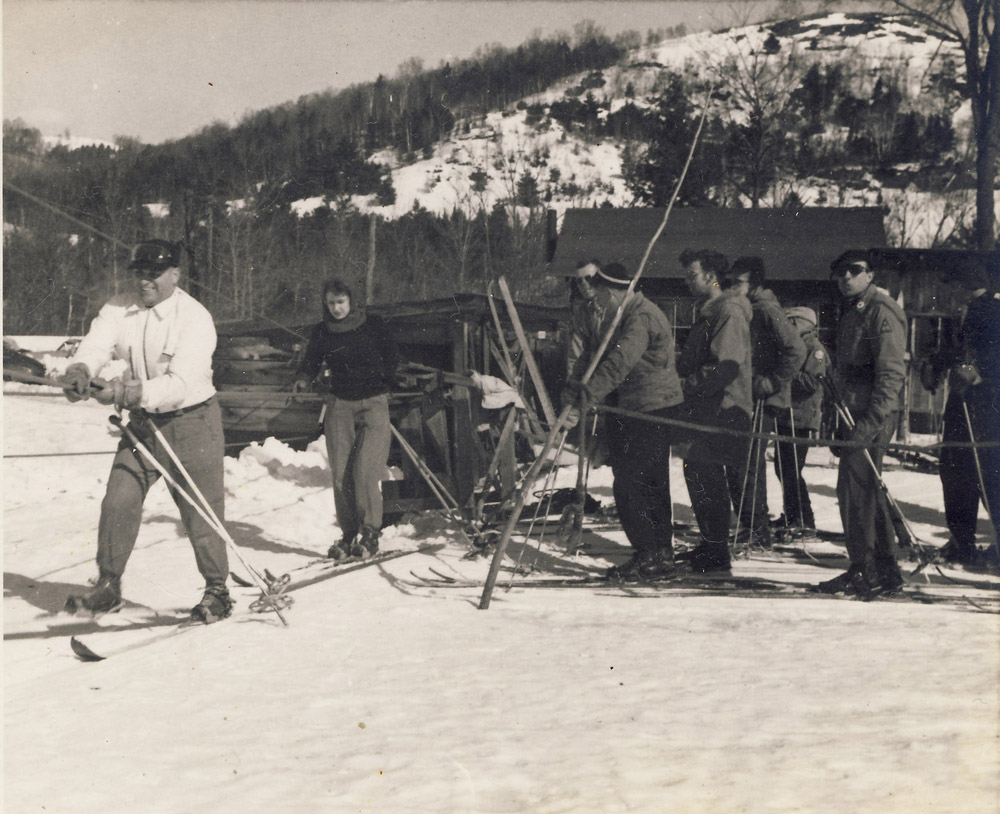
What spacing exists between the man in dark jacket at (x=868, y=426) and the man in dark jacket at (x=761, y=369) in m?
1.29

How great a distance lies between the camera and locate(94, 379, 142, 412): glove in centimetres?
457

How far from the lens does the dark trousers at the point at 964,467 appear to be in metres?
6.01

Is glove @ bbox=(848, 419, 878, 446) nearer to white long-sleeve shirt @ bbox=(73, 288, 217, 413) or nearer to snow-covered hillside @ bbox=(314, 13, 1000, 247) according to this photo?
white long-sleeve shirt @ bbox=(73, 288, 217, 413)

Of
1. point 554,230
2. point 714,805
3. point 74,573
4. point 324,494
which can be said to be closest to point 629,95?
point 554,230

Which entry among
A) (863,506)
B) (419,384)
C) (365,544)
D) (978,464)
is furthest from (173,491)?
(978,464)

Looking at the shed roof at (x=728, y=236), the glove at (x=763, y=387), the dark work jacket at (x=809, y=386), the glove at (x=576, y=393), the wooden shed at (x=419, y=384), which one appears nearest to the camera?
the glove at (x=576, y=393)

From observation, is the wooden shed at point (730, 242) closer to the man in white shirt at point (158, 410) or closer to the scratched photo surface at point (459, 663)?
the scratched photo surface at point (459, 663)

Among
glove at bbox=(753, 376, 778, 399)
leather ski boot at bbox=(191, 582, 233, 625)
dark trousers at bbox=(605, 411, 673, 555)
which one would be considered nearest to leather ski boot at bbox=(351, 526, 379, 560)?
leather ski boot at bbox=(191, 582, 233, 625)

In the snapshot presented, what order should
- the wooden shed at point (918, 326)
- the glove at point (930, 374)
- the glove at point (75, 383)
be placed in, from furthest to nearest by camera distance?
the wooden shed at point (918, 326) → the glove at point (930, 374) → the glove at point (75, 383)

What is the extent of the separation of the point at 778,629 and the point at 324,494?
15.7ft

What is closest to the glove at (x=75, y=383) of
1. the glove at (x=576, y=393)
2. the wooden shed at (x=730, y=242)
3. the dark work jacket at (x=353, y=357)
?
the dark work jacket at (x=353, y=357)

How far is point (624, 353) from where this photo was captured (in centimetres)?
586

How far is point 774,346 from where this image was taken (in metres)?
6.99

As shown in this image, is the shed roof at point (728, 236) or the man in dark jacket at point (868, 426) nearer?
the man in dark jacket at point (868, 426)
